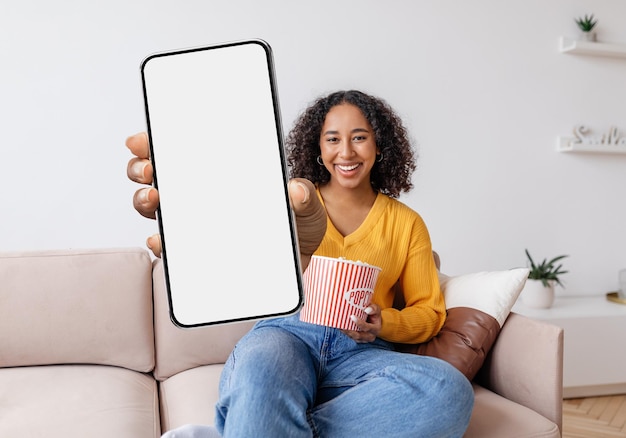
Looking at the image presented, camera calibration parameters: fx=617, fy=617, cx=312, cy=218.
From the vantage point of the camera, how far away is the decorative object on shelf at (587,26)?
266 cm

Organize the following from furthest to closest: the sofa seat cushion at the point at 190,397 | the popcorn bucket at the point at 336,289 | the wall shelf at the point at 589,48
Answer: the wall shelf at the point at 589,48 → the sofa seat cushion at the point at 190,397 → the popcorn bucket at the point at 336,289

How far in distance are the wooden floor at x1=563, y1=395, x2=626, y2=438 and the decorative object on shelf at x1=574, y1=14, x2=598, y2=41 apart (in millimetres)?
1535

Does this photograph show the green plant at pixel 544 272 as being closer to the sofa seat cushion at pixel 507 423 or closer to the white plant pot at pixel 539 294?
the white plant pot at pixel 539 294

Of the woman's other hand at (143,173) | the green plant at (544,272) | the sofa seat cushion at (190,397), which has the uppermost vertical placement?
the woman's other hand at (143,173)

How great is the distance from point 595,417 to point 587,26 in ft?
5.30

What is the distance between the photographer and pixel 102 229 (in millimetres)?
2164

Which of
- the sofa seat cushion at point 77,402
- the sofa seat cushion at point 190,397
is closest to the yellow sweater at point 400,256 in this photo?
the sofa seat cushion at point 190,397

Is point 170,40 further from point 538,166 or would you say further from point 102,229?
point 538,166

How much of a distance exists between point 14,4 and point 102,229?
80cm

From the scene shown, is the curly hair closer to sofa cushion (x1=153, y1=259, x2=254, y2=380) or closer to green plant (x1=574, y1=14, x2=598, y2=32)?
sofa cushion (x1=153, y1=259, x2=254, y2=380)

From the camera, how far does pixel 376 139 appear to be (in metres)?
1.57

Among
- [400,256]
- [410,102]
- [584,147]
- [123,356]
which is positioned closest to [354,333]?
[400,256]

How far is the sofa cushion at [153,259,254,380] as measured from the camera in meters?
1.62

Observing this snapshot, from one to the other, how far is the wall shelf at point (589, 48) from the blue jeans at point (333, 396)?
1.95 meters
